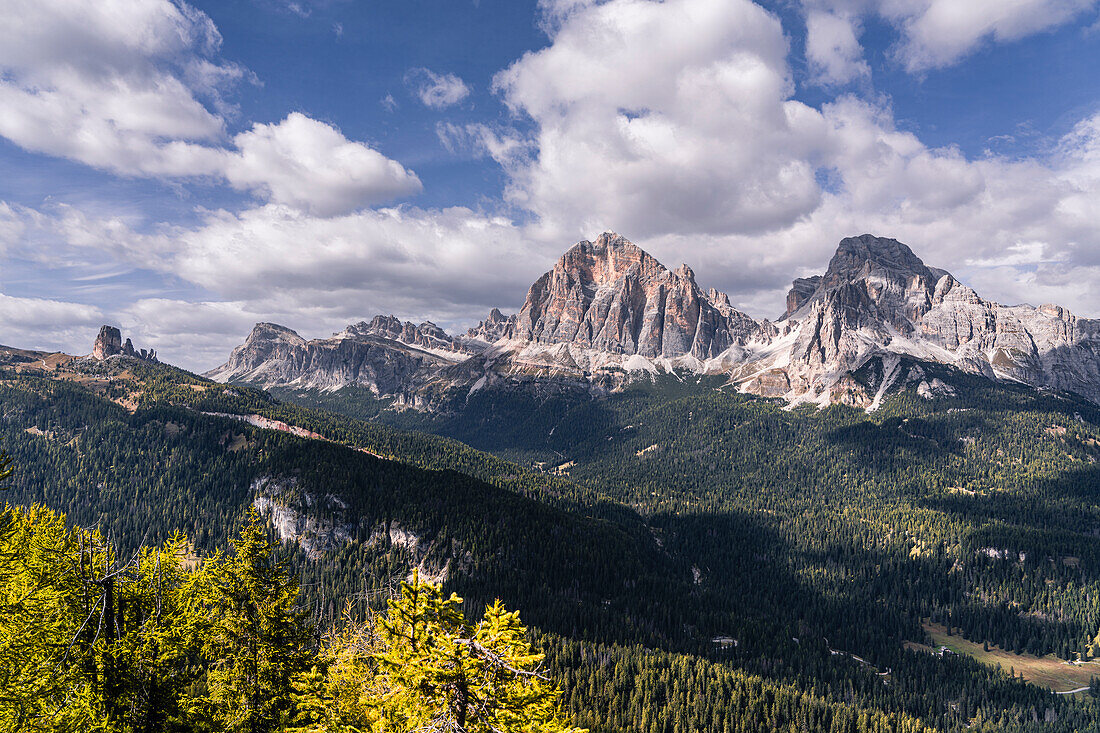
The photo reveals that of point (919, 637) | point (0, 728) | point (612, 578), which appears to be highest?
point (0, 728)

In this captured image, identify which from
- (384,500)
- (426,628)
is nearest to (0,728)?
(426,628)

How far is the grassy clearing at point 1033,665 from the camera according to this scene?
488 feet

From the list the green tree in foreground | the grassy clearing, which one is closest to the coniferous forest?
the green tree in foreground

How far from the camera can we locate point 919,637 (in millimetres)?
174625

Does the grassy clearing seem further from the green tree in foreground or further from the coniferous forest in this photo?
the green tree in foreground

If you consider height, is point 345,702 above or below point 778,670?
above

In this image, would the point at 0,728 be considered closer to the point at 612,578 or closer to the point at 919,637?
the point at 612,578

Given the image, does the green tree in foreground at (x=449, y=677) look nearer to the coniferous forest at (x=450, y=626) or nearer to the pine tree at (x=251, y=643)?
the coniferous forest at (x=450, y=626)

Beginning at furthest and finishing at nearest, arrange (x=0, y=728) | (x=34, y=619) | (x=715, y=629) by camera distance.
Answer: (x=715, y=629) → (x=34, y=619) → (x=0, y=728)

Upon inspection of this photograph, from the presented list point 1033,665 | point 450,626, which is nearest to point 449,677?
point 450,626

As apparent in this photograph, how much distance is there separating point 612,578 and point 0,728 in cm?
16386

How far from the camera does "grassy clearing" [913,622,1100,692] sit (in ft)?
488

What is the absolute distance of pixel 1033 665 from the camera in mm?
160500

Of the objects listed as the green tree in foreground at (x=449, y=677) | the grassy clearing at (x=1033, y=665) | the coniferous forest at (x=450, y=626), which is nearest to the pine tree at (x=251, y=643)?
the coniferous forest at (x=450, y=626)
